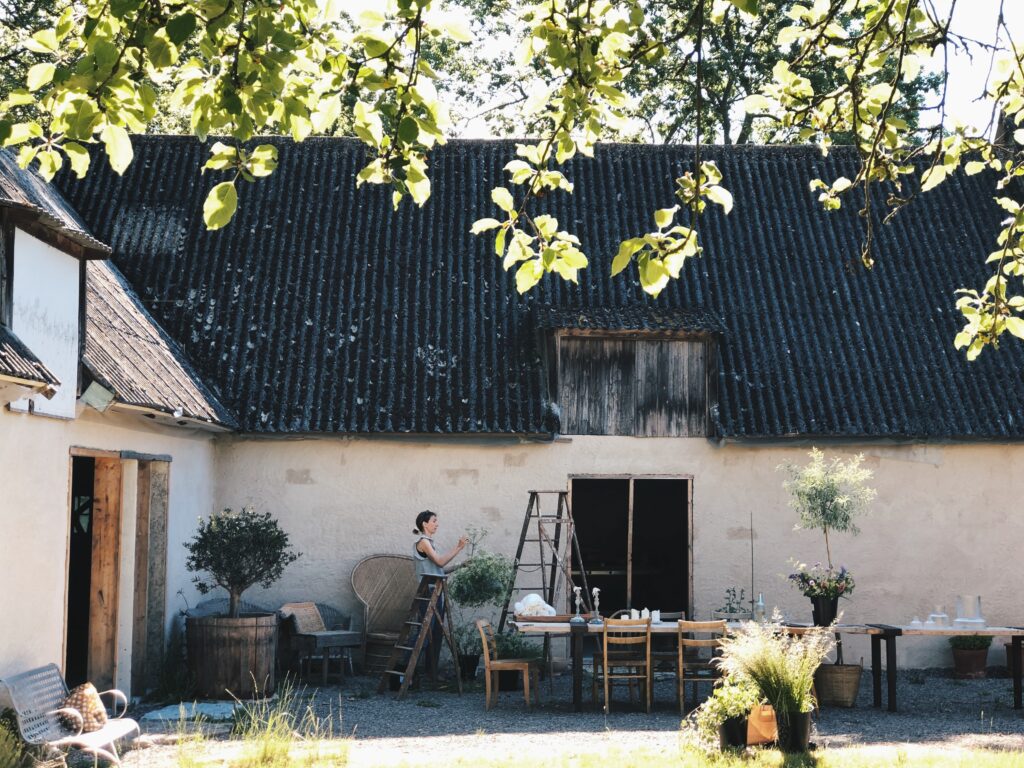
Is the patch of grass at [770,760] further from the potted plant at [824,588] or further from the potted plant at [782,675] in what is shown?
the potted plant at [824,588]

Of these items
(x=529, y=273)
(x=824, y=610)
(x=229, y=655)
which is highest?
(x=529, y=273)

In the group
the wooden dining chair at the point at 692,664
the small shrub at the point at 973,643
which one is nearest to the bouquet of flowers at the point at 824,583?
the wooden dining chair at the point at 692,664

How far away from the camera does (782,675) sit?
9117 mm

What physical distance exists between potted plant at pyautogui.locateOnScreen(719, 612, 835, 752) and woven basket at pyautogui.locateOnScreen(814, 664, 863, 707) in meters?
2.34

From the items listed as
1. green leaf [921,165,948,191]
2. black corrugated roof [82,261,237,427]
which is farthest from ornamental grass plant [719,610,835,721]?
black corrugated roof [82,261,237,427]

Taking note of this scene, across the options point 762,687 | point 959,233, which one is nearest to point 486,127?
point 959,233

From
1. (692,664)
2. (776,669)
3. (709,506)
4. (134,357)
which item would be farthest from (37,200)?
(776,669)

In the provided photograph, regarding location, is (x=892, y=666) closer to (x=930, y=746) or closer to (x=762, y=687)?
A: (x=930, y=746)

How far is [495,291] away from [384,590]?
3793 mm

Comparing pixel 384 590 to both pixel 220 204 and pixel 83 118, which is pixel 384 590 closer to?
pixel 220 204

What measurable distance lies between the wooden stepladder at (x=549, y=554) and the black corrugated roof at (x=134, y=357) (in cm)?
322

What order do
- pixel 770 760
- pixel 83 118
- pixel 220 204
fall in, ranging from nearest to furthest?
pixel 83 118 < pixel 220 204 < pixel 770 760

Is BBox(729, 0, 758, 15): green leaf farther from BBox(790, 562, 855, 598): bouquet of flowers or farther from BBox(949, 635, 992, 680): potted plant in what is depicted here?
BBox(949, 635, 992, 680): potted plant

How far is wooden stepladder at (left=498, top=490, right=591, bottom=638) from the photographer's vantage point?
12930mm
